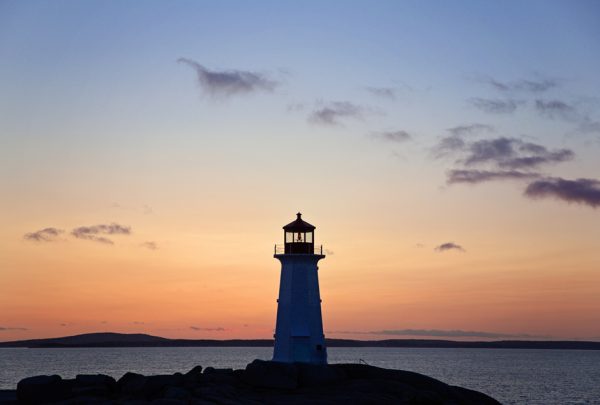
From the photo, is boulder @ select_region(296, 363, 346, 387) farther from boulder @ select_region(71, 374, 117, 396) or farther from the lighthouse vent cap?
boulder @ select_region(71, 374, 117, 396)

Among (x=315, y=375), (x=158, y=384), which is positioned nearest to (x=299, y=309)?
(x=315, y=375)

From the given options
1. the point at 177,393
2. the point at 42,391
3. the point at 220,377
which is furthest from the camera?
the point at 220,377

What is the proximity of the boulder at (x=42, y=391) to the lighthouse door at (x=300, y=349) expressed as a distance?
37.7 ft

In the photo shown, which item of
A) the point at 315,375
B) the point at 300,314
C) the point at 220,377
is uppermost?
the point at 300,314

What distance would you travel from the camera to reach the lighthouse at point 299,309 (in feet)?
145

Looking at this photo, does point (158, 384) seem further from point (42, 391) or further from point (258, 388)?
point (42, 391)

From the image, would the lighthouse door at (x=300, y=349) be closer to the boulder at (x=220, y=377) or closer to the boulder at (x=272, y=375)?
the boulder at (x=272, y=375)

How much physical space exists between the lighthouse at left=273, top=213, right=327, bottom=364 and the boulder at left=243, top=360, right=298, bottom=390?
8.09ft

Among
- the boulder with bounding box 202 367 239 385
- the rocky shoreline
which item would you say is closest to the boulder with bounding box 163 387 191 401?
the rocky shoreline

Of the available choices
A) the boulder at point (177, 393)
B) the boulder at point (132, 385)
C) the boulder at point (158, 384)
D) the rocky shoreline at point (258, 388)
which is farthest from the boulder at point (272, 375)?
the boulder at point (132, 385)

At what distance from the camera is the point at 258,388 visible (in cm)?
4100

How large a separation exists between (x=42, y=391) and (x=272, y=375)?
10.6 m

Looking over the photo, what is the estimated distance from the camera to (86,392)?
39500mm

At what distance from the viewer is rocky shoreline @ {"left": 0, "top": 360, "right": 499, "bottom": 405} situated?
123ft
